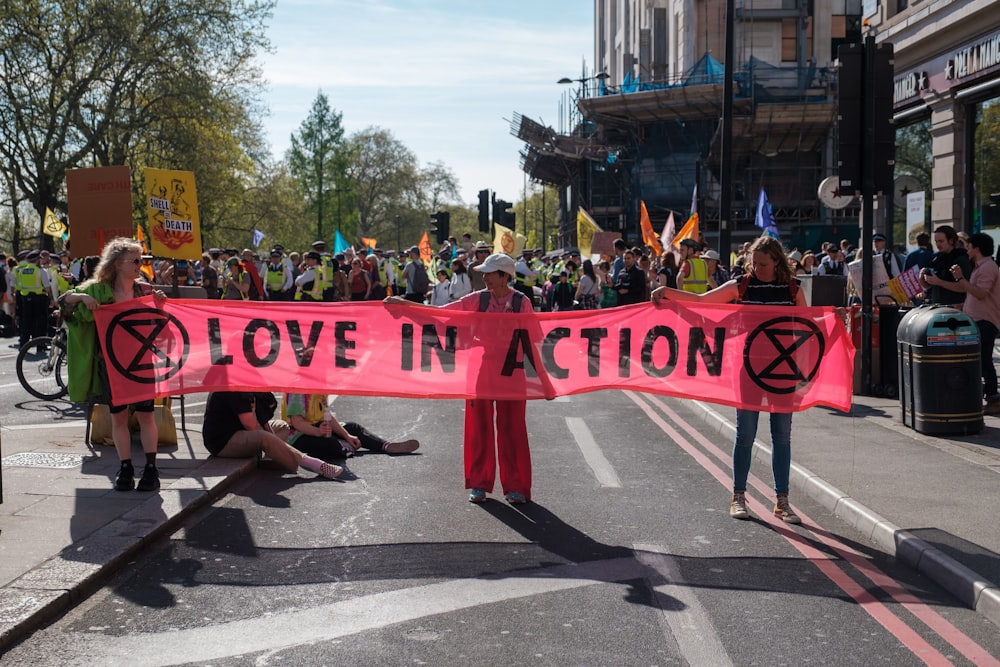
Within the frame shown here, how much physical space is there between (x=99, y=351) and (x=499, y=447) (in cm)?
304

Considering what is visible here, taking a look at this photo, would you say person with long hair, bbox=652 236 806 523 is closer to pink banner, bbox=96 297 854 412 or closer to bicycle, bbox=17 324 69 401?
pink banner, bbox=96 297 854 412

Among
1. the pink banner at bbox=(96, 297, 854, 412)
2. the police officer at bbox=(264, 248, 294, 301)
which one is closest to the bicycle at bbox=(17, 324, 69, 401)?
the pink banner at bbox=(96, 297, 854, 412)

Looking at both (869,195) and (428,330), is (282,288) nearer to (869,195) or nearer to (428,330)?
(869,195)

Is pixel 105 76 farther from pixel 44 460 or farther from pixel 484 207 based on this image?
pixel 44 460

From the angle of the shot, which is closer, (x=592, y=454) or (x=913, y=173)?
(x=592, y=454)

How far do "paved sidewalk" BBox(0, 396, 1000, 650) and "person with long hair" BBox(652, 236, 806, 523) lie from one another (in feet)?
1.68

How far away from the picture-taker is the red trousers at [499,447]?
8.12 m

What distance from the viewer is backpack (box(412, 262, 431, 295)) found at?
26969 mm

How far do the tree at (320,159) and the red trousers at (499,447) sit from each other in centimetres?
8426

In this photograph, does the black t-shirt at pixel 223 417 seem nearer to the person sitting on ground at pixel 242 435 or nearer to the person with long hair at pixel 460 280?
the person sitting on ground at pixel 242 435

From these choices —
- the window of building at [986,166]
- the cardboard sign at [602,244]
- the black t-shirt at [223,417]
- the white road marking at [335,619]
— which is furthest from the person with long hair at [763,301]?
the cardboard sign at [602,244]

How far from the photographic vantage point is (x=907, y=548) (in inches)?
260

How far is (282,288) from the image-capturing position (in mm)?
25328

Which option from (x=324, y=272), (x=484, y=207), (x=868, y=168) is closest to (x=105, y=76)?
(x=484, y=207)
